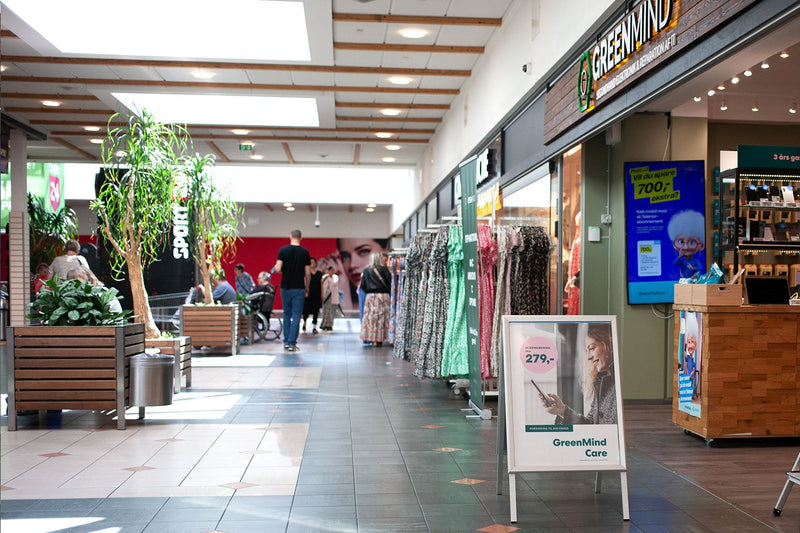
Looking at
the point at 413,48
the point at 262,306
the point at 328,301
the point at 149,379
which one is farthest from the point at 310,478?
the point at 328,301

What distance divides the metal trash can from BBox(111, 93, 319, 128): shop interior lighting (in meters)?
7.26

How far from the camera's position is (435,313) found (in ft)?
23.3

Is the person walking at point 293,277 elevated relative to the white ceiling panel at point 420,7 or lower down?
lower down

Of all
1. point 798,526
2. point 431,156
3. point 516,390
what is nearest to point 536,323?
point 516,390

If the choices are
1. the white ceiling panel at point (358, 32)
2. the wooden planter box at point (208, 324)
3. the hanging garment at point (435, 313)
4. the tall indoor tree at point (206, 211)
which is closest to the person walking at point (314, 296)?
Answer: the tall indoor tree at point (206, 211)

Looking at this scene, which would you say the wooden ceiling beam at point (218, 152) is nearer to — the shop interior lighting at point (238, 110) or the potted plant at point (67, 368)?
the shop interior lighting at point (238, 110)

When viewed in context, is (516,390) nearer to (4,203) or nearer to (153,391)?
(153,391)

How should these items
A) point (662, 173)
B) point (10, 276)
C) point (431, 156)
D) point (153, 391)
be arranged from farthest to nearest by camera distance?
point (431, 156), point (10, 276), point (662, 173), point (153, 391)

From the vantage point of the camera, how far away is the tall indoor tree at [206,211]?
10305mm

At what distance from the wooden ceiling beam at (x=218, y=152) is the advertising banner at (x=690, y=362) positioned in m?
11.5

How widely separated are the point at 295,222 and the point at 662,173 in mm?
22091

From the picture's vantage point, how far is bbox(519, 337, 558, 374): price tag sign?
12.0 ft

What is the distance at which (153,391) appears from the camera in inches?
222

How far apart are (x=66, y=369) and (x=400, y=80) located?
6.58m
